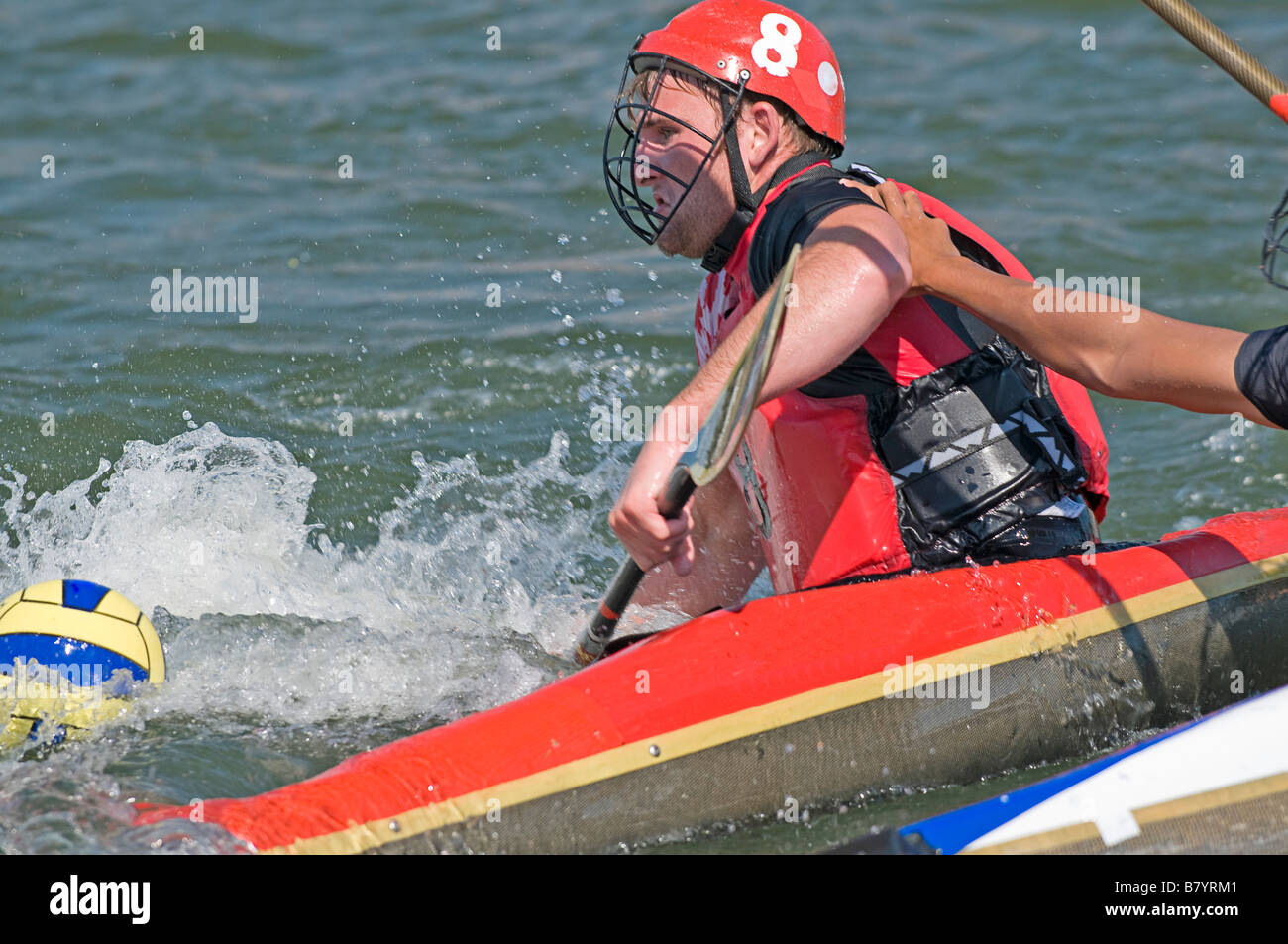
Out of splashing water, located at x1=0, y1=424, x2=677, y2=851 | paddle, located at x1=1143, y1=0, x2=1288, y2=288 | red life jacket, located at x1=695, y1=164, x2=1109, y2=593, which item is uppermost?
paddle, located at x1=1143, y1=0, x2=1288, y2=288

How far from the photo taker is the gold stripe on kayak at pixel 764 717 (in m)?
Result: 2.72

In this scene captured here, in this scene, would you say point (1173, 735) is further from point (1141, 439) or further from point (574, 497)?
point (1141, 439)

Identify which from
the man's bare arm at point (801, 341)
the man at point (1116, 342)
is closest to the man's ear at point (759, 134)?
the man at point (1116, 342)

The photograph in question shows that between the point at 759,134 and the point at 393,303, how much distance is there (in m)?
3.59

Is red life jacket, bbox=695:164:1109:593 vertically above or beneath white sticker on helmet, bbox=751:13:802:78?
beneath

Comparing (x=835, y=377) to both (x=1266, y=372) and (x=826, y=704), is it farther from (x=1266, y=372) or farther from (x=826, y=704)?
(x=1266, y=372)

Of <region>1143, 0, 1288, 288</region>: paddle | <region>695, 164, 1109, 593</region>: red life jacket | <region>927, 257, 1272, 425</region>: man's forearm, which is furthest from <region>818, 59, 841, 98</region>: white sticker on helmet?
<region>1143, 0, 1288, 288</region>: paddle

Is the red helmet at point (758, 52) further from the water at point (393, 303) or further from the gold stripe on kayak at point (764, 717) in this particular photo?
the water at point (393, 303)

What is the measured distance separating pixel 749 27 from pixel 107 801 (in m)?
2.21

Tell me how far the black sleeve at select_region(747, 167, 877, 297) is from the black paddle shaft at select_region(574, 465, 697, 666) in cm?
64

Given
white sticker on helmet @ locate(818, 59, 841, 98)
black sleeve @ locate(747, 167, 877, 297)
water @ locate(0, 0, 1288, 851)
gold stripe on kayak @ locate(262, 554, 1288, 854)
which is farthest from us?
water @ locate(0, 0, 1288, 851)

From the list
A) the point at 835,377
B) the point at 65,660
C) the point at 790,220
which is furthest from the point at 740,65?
the point at 65,660

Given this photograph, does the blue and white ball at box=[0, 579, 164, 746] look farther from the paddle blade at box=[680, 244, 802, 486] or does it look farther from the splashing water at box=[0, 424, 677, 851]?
the paddle blade at box=[680, 244, 802, 486]

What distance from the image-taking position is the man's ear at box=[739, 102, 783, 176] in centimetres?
343
